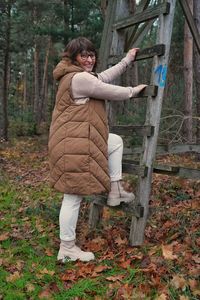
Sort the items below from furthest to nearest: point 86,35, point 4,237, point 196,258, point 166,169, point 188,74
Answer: point 86,35 < point 188,74 < point 4,237 < point 166,169 < point 196,258

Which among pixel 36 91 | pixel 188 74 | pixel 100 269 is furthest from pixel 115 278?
pixel 36 91

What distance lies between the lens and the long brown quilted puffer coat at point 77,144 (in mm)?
4113

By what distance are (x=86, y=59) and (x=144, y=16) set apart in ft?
3.05

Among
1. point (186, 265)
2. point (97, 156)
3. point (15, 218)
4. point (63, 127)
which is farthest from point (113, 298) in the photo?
point (15, 218)

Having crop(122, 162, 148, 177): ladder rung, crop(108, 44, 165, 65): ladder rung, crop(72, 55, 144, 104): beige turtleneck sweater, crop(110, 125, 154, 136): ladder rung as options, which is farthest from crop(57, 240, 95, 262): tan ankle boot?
crop(108, 44, 165, 65): ladder rung

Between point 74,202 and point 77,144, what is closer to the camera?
point 77,144

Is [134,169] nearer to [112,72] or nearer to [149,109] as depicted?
[149,109]

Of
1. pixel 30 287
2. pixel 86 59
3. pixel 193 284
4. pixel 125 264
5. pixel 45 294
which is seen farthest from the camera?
pixel 86 59

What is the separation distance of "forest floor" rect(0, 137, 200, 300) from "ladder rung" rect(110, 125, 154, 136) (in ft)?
4.03

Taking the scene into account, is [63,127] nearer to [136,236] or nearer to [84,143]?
[84,143]

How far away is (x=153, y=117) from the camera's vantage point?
443 cm

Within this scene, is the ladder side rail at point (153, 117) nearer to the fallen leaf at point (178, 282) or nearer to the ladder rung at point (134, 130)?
the ladder rung at point (134, 130)

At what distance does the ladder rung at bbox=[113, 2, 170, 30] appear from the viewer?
4332 mm

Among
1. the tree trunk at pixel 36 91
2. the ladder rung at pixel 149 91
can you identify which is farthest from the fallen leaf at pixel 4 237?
the tree trunk at pixel 36 91
